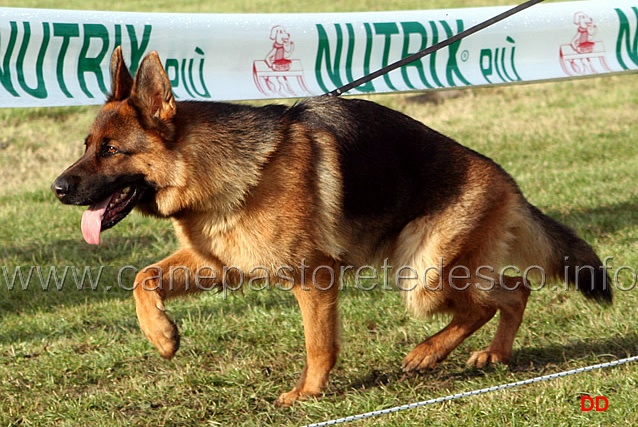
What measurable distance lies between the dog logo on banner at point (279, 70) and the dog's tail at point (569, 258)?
8.72 feet

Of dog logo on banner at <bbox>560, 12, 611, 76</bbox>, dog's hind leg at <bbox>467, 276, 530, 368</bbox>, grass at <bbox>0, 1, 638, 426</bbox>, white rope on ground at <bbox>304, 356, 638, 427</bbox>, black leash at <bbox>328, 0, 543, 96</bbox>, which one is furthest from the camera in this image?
dog logo on banner at <bbox>560, 12, 611, 76</bbox>

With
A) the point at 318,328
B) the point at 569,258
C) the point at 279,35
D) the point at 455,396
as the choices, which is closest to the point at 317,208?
the point at 318,328

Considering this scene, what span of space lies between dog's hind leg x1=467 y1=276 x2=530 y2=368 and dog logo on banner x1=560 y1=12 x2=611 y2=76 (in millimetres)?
3827

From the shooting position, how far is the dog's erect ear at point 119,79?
4031mm

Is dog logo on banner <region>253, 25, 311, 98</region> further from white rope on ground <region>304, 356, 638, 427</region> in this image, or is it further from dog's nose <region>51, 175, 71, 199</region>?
white rope on ground <region>304, 356, 638, 427</region>

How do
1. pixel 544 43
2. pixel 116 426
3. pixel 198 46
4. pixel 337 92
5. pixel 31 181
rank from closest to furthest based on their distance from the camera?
1. pixel 116 426
2. pixel 337 92
3. pixel 198 46
4. pixel 544 43
5. pixel 31 181

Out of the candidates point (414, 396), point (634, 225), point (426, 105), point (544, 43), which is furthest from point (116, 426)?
point (426, 105)

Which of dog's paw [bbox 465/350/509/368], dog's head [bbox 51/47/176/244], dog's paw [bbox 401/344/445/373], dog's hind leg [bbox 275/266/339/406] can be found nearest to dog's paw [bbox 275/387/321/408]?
dog's hind leg [bbox 275/266/339/406]

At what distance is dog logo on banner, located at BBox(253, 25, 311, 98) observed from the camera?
22.1 feet

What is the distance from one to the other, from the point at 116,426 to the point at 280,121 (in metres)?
1.63

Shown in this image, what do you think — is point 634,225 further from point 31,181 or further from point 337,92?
point 31,181

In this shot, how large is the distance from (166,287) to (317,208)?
843 millimetres

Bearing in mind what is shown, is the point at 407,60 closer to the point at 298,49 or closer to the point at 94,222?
the point at 94,222

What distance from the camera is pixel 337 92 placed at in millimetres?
4801
